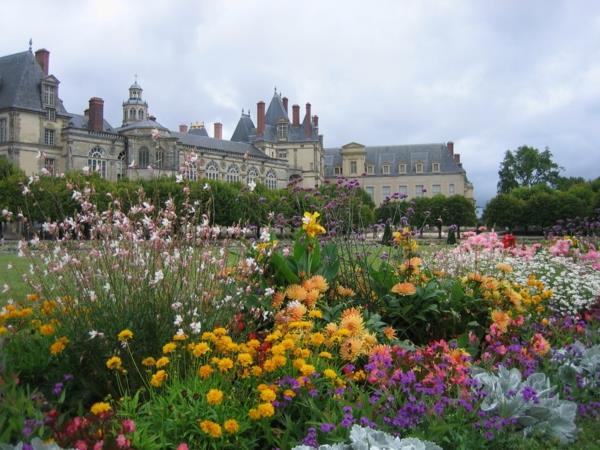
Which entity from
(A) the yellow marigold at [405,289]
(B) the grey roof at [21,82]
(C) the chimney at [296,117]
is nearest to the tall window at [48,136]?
(B) the grey roof at [21,82]

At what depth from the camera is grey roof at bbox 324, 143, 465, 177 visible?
220 ft

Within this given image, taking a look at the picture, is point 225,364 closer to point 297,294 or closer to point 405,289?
point 297,294

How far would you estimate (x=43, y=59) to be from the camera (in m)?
41.4

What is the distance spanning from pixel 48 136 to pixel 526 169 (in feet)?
171

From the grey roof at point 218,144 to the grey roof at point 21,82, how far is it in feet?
40.8

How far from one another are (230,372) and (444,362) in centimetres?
132

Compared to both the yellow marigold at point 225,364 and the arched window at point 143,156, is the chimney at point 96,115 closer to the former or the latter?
the arched window at point 143,156

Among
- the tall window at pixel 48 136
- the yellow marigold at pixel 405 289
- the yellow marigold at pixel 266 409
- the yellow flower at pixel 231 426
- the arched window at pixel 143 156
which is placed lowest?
the yellow flower at pixel 231 426

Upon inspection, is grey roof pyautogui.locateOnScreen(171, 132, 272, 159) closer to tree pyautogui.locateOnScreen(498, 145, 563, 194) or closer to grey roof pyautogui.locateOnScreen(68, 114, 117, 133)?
grey roof pyautogui.locateOnScreen(68, 114, 117, 133)

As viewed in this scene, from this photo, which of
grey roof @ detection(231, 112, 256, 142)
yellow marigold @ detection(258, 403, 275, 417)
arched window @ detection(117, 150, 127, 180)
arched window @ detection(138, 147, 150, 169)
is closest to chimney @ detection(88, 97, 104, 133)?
arched window @ detection(117, 150, 127, 180)

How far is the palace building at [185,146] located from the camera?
3919 cm

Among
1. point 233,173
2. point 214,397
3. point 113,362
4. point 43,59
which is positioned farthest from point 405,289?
point 233,173

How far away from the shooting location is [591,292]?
6238mm

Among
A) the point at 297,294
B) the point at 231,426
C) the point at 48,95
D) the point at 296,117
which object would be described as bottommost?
the point at 231,426
